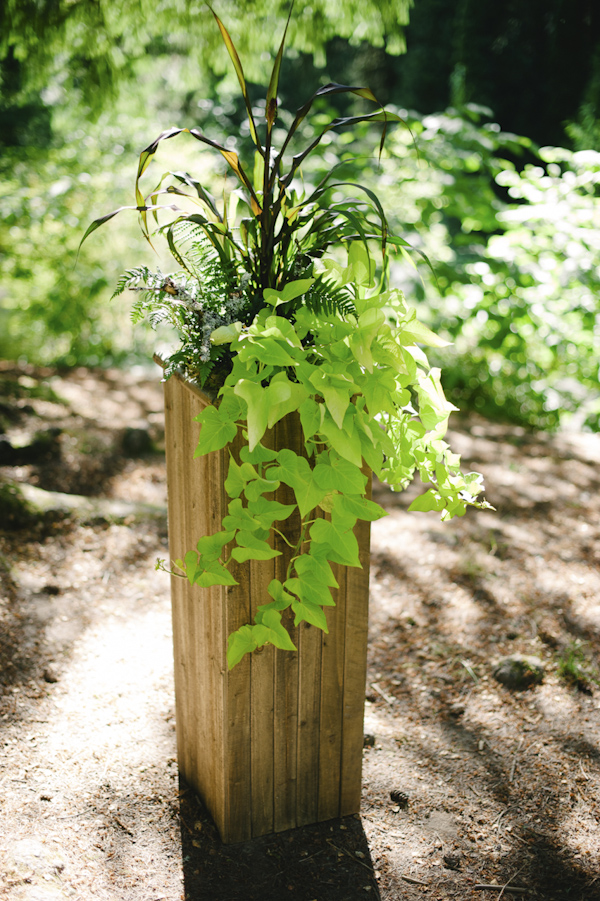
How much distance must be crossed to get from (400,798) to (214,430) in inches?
48.7

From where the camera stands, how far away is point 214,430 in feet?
3.98

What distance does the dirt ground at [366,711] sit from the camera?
150 centimetres

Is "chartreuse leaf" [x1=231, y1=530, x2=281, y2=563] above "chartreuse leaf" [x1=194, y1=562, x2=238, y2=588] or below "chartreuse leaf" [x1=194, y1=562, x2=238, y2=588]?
above

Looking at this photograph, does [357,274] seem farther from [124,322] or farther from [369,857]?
[124,322]

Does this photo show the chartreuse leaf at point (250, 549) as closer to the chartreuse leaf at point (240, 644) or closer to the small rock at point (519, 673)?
the chartreuse leaf at point (240, 644)

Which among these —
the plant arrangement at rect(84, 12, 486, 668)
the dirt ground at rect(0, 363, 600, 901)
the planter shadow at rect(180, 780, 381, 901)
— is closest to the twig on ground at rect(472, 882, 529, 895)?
the dirt ground at rect(0, 363, 600, 901)

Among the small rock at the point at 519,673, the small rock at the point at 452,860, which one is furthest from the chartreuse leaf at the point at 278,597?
the small rock at the point at 519,673

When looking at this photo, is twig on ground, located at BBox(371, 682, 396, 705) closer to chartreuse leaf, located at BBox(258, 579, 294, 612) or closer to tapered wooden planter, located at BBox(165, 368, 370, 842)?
tapered wooden planter, located at BBox(165, 368, 370, 842)

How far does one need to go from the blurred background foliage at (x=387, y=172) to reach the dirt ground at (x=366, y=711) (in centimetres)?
139

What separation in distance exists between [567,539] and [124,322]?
4.96m

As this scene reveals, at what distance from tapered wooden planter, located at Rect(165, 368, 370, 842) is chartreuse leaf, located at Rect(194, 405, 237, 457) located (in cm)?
14

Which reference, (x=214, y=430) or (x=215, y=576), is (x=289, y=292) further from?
(x=215, y=576)

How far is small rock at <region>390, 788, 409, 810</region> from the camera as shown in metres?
1.74

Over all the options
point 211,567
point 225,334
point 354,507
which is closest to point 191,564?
point 211,567
